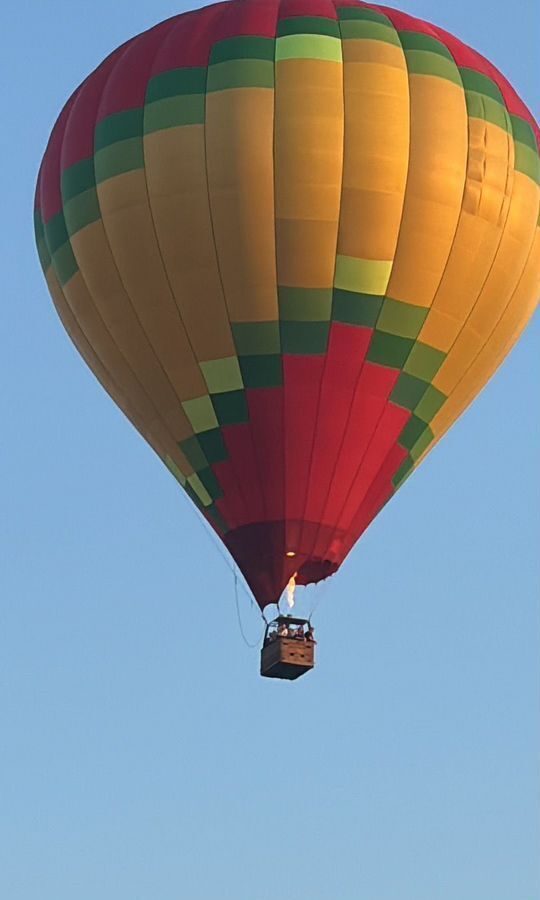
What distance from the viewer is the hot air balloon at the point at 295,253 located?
103ft

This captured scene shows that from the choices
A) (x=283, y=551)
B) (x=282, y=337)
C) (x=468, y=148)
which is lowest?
(x=283, y=551)

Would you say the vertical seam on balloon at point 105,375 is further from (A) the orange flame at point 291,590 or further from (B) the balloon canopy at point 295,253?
(A) the orange flame at point 291,590

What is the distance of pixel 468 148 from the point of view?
31.9m

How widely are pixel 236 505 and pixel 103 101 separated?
4.83 metres

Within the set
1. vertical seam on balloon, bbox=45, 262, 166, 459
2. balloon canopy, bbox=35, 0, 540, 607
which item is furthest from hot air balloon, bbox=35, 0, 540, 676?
vertical seam on balloon, bbox=45, 262, 166, 459

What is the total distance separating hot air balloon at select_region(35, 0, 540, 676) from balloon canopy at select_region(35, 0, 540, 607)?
0.02 m

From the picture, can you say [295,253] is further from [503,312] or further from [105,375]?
[105,375]

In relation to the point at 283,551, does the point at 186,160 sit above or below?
above

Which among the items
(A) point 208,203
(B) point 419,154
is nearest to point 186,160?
(A) point 208,203

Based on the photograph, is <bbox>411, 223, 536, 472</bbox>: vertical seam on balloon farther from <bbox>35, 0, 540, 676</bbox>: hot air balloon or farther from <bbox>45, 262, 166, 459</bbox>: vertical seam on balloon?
<bbox>45, 262, 166, 459</bbox>: vertical seam on balloon

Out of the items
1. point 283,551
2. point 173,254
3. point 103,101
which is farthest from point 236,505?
point 103,101

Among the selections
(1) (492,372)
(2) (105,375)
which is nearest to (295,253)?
(2) (105,375)

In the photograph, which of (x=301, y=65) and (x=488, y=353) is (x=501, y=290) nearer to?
(x=488, y=353)

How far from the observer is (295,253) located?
31.3 metres
